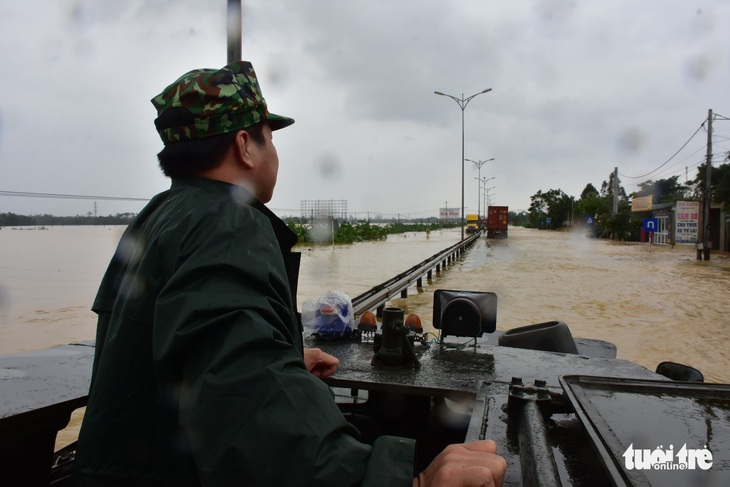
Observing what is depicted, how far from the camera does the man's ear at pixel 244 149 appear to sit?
1.30 meters

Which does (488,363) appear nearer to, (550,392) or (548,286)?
(550,392)

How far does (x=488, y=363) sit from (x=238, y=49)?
3308 millimetres

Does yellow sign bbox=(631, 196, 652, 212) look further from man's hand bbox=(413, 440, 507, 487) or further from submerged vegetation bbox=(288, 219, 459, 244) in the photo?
man's hand bbox=(413, 440, 507, 487)

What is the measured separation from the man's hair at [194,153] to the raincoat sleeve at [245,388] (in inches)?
14.1

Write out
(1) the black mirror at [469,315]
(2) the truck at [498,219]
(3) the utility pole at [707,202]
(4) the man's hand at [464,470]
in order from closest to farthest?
(4) the man's hand at [464,470] < (1) the black mirror at [469,315] < (3) the utility pole at [707,202] < (2) the truck at [498,219]

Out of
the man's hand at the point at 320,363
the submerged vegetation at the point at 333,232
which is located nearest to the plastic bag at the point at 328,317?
the man's hand at the point at 320,363

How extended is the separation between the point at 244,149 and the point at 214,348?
623mm

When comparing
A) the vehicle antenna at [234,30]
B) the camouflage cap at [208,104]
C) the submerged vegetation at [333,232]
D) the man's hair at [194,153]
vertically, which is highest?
the vehicle antenna at [234,30]

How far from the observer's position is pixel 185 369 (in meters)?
0.91

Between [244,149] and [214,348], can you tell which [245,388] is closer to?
[214,348]

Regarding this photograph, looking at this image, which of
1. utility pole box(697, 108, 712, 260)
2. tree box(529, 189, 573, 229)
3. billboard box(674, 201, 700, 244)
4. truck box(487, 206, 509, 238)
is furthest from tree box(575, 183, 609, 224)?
utility pole box(697, 108, 712, 260)

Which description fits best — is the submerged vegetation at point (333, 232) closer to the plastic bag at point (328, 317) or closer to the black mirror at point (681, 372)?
the plastic bag at point (328, 317)

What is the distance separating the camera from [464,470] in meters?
0.94

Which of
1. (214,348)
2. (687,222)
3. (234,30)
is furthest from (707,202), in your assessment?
(214,348)
